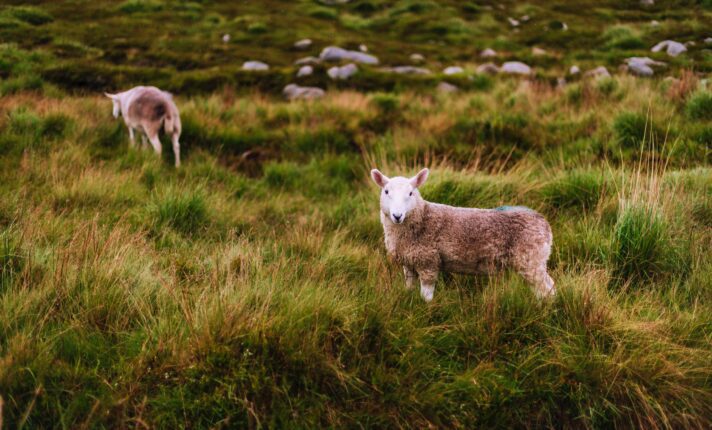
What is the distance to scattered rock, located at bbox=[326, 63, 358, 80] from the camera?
14645 mm

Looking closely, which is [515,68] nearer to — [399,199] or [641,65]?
[641,65]

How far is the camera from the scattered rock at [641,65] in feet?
41.7

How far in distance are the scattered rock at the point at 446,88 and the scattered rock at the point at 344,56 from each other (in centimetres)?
442

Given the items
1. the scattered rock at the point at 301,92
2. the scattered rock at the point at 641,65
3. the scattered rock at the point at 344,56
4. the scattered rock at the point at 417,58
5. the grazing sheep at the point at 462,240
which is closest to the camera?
the grazing sheep at the point at 462,240

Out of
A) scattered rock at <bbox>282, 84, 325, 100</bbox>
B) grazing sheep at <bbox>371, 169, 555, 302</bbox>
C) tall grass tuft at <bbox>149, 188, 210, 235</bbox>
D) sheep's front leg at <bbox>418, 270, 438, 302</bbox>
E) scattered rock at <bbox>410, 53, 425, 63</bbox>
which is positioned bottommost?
scattered rock at <bbox>410, 53, 425, 63</bbox>

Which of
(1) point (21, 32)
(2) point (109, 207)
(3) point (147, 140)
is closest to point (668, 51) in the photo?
(3) point (147, 140)

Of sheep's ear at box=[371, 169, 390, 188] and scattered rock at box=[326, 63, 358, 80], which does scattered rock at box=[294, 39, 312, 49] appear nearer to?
scattered rock at box=[326, 63, 358, 80]

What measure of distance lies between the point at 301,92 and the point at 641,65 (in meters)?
8.92

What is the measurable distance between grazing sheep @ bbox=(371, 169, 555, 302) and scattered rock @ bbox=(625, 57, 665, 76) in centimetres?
1138

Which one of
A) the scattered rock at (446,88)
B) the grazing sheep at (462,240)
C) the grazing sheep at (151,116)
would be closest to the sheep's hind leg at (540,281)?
the grazing sheep at (462,240)

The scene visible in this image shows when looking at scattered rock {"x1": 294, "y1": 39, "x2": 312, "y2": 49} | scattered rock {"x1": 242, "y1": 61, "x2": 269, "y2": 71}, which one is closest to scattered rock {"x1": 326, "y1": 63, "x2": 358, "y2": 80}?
scattered rock {"x1": 242, "y1": 61, "x2": 269, "y2": 71}

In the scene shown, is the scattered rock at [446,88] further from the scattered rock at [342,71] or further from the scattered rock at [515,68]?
the scattered rock at [515,68]

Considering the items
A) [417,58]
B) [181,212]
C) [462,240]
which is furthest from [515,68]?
[462,240]

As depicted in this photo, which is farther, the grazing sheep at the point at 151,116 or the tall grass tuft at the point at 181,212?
the grazing sheep at the point at 151,116
